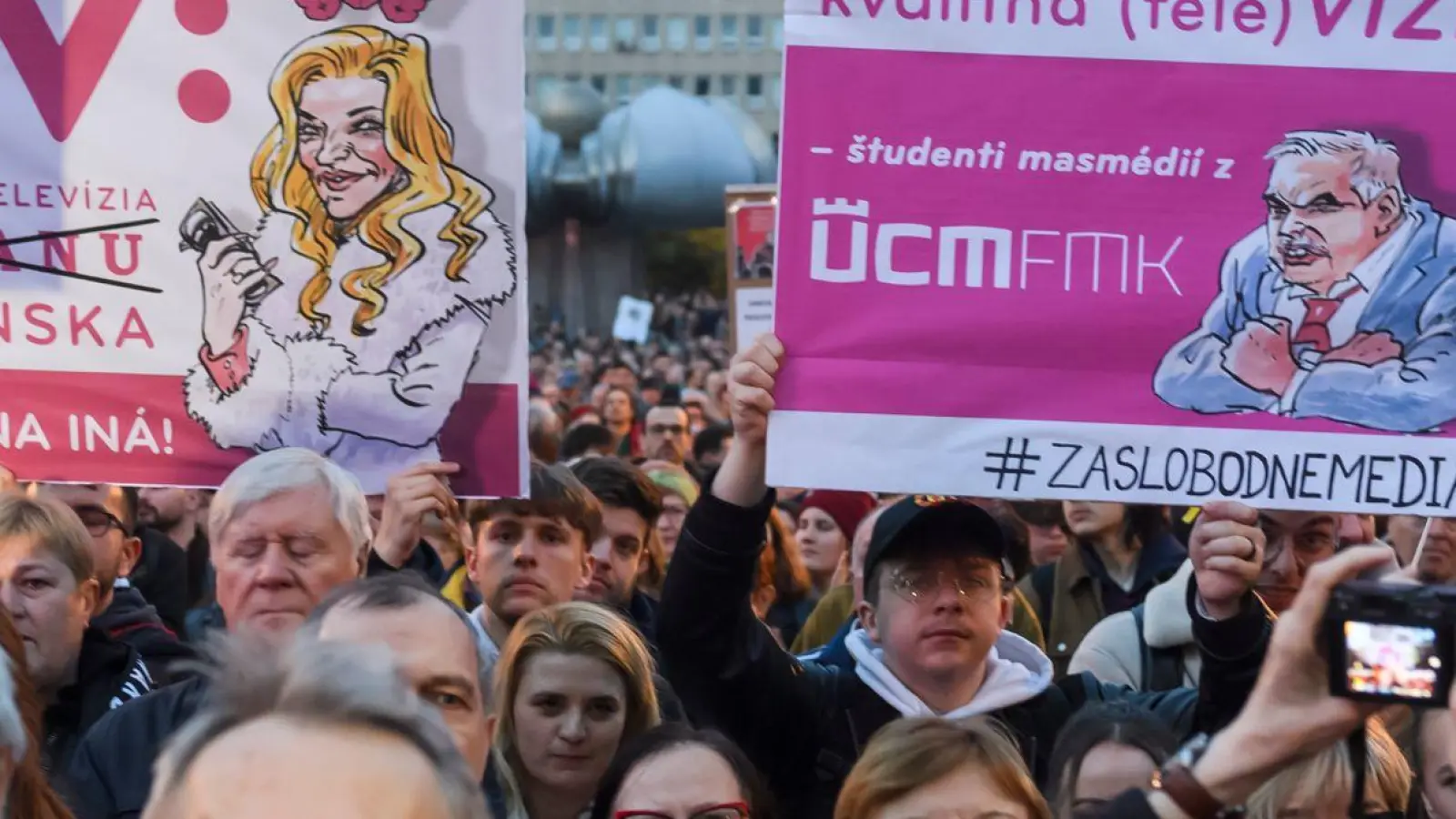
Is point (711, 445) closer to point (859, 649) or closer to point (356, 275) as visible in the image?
point (356, 275)

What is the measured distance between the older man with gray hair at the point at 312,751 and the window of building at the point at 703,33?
4319 inches

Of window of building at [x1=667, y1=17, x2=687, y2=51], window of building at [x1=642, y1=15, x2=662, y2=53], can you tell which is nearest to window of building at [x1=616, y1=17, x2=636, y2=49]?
window of building at [x1=642, y1=15, x2=662, y2=53]

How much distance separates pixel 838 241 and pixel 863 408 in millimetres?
333

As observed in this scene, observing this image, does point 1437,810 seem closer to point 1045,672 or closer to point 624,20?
point 1045,672

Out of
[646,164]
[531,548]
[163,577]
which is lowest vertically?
[163,577]

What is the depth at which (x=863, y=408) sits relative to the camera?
Answer: 14.1 ft

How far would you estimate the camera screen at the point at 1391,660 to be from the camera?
2334 mm

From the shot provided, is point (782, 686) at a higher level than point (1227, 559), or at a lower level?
lower

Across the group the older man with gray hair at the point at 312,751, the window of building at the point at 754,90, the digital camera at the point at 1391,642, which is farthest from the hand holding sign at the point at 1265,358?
the window of building at the point at 754,90

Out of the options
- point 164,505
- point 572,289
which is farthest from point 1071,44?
point 572,289

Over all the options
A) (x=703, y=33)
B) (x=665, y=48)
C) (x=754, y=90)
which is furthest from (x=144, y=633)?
(x=703, y=33)

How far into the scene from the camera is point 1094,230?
14.3 feet

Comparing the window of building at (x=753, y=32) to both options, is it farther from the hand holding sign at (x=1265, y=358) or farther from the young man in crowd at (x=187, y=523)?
the hand holding sign at (x=1265, y=358)

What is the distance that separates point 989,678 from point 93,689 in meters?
2.03
